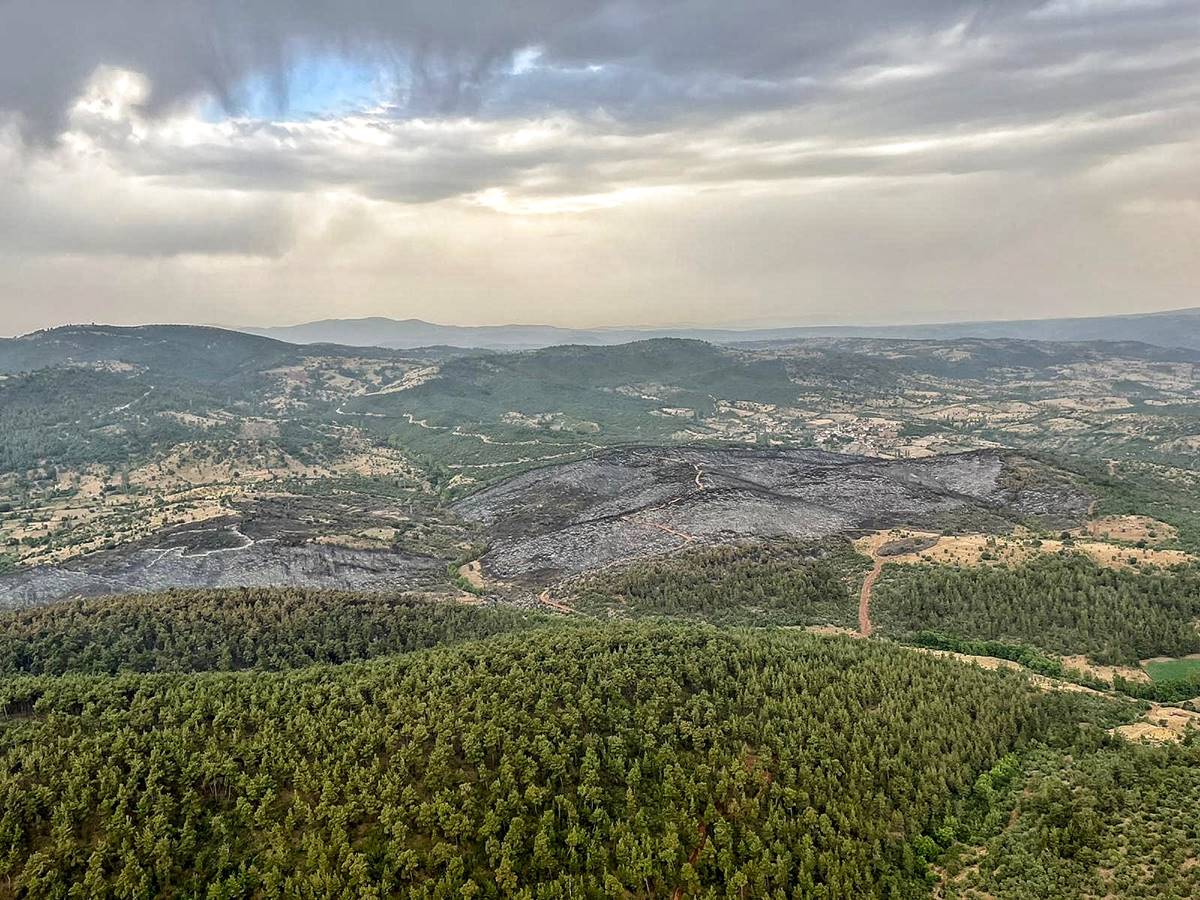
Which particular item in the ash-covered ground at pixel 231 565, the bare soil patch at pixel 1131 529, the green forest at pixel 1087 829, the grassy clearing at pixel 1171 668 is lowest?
the ash-covered ground at pixel 231 565

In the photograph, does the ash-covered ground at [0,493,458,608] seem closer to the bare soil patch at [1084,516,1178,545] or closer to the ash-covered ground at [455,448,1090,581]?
the ash-covered ground at [455,448,1090,581]

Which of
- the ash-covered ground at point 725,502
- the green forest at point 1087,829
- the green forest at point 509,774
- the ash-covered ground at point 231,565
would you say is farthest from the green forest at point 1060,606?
the ash-covered ground at point 231,565

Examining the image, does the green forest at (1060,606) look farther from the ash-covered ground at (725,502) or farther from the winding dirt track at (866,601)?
the ash-covered ground at (725,502)

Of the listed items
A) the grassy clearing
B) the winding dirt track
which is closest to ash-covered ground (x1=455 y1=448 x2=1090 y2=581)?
the winding dirt track

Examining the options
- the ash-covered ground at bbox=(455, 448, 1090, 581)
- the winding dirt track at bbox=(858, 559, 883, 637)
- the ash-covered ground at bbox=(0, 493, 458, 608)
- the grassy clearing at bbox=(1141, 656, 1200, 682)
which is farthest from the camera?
the ash-covered ground at bbox=(455, 448, 1090, 581)

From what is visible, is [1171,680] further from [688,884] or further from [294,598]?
[294,598]

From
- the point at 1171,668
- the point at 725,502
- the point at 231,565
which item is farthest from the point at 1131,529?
the point at 231,565
